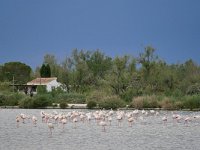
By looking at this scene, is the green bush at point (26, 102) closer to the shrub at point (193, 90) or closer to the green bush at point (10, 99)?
the green bush at point (10, 99)

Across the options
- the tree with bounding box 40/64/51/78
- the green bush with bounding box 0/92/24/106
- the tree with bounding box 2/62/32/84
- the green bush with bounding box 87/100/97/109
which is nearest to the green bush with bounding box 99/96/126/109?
the green bush with bounding box 87/100/97/109

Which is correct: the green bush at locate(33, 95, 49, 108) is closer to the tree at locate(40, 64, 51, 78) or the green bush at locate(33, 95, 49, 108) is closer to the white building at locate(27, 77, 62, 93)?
the white building at locate(27, 77, 62, 93)

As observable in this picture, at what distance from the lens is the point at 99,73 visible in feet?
291

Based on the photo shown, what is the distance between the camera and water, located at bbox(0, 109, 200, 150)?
17.9 meters

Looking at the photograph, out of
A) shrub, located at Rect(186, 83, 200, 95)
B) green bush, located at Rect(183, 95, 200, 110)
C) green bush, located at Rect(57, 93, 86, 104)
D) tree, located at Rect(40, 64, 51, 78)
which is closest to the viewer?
green bush, located at Rect(183, 95, 200, 110)

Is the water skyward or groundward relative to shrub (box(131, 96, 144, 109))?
groundward

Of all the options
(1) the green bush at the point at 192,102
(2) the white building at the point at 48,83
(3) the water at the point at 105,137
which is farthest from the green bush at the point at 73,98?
(2) the white building at the point at 48,83

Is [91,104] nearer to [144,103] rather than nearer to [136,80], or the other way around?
[144,103]

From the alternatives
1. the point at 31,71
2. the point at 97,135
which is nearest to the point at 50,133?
the point at 97,135

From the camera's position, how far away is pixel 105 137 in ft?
68.3

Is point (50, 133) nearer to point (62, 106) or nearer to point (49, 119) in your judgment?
point (49, 119)

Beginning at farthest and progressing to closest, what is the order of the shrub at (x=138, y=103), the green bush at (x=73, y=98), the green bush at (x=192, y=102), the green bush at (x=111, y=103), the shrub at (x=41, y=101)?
the green bush at (x=73, y=98) → the shrub at (x=41, y=101) → the green bush at (x=111, y=103) → the shrub at (x=138, y=103) → the green bush at (x=192, y=102)

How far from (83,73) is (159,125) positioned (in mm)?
51381

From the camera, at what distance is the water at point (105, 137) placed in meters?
17.9
